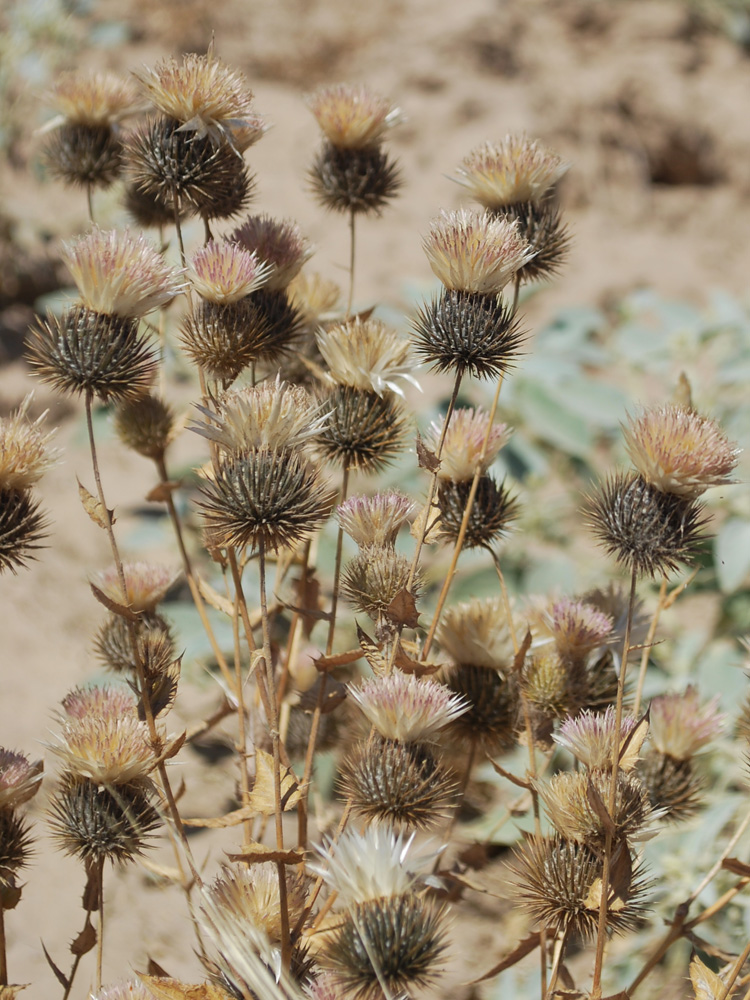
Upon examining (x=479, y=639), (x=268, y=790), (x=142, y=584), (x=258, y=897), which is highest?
(x=142, y=584)

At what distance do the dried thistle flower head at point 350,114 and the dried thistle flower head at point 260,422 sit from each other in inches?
22.1

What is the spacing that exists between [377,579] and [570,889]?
1.34ft


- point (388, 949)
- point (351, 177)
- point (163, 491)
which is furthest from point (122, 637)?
point (351, 177)

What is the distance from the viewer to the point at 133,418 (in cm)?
141

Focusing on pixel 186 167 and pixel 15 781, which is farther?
pixel 186 167

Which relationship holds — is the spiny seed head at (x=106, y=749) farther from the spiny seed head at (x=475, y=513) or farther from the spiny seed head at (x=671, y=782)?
the spiny seed head at (x=671, y=782)

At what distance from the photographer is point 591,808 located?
3.48 feet

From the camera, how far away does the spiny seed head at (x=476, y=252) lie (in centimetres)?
108

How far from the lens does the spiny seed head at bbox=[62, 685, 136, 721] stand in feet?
3.68

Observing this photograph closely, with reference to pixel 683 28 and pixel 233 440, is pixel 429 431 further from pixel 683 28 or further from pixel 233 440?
pixel 683 28

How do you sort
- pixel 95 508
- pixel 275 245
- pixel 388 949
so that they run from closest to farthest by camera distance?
pixel 388 949, pixel 95 508, pixel 275 245

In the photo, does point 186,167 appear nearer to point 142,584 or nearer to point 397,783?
point 142,584

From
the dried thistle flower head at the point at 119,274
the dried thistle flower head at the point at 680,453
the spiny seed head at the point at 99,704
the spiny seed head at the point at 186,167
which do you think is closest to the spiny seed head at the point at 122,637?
the spiny seed head at the point at 99,704

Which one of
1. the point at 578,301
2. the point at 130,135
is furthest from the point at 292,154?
the point at 130,135
